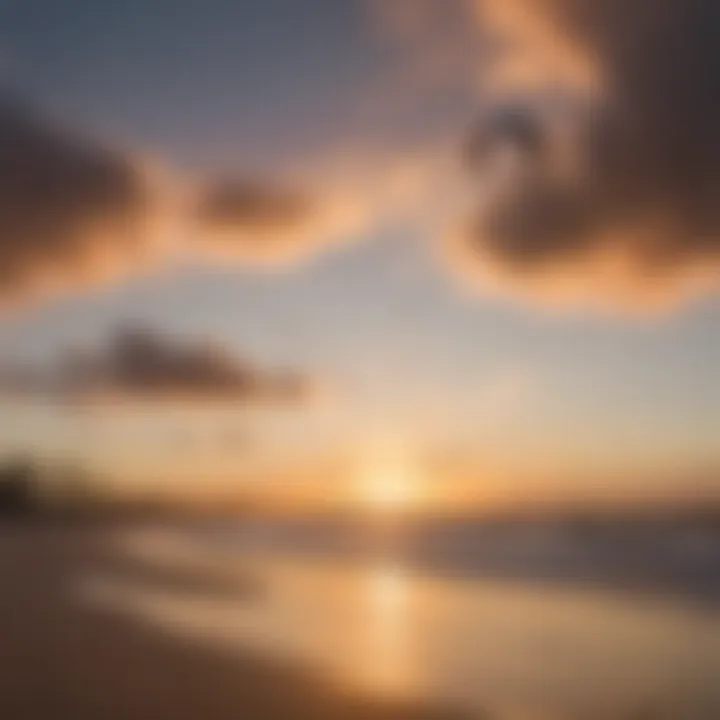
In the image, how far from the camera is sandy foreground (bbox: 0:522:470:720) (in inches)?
80.0

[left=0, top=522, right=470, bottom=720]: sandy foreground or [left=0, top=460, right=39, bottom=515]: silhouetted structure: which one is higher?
[left=0, top=460, right=39, bottom=515]: silhouetted structure

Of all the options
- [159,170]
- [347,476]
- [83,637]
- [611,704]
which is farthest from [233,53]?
[611,704]

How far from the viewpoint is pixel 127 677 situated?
2.18 m

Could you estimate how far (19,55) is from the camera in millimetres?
2322

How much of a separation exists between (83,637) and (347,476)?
0.75 metres

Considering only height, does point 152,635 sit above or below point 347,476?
below

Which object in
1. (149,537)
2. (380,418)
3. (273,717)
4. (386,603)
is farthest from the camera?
(149,537)

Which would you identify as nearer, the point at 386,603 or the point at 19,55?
the point at 19,55

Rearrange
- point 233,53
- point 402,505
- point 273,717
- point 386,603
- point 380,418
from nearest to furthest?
point 273,717 → point 233,53 → point 380,418 → point 402,505 → point 386,603

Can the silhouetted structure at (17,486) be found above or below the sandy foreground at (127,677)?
above

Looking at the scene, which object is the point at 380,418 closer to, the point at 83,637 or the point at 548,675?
the point at 548,675

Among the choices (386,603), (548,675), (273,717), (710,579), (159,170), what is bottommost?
(273,717)

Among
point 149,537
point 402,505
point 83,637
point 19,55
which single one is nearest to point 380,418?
point 402,505

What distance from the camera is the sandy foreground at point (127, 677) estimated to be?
2031 mm
